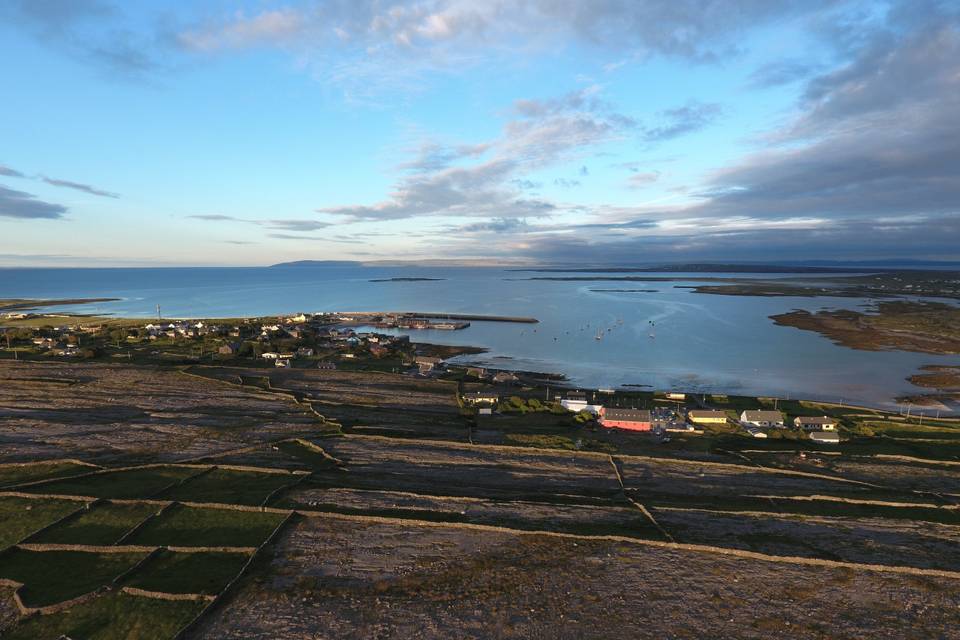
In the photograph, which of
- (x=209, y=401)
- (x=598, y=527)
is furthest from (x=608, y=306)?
(x=598, y=527)

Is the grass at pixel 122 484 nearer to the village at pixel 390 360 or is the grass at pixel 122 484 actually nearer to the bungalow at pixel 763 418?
the village at pixel 390 360

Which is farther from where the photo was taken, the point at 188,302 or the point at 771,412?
the point at 188,302

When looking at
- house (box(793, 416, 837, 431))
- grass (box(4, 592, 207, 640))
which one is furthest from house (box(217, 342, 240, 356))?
house (box(793, 416, 837, 431))

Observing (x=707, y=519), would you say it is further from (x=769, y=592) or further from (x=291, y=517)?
(x=291, y=517)

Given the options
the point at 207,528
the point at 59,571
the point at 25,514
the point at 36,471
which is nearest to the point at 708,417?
the point at 207,528

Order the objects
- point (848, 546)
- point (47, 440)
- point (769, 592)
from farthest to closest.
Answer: point (47, 440) < point (848, 546) < point (769, 592)

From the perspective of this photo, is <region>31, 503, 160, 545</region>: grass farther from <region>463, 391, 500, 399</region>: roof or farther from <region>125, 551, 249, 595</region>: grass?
<region>463, 391, 500, 399</region>: roof

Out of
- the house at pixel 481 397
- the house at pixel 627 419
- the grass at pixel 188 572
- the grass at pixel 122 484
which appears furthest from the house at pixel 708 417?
the grass at pixel 122 484
